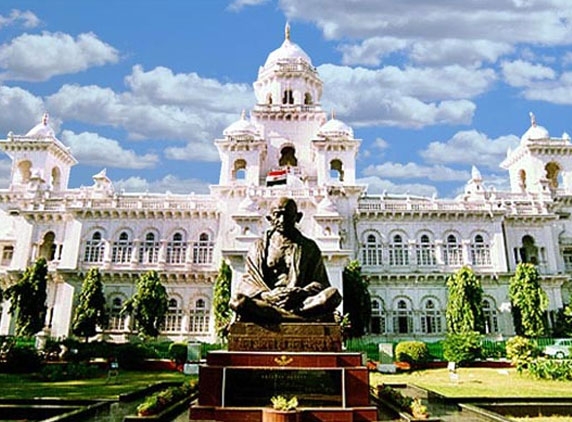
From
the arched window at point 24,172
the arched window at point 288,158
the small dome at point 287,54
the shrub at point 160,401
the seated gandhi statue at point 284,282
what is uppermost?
the small dome at point 287,54

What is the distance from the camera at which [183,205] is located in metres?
48.5

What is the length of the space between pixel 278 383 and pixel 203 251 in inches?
1480

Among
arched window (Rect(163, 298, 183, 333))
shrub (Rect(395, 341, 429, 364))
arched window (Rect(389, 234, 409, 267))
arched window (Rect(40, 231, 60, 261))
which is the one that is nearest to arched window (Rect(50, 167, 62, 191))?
arched window (Rect(40, 231, 60, 261))

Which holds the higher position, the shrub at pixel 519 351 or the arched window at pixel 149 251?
the arched window at pixel 149 251

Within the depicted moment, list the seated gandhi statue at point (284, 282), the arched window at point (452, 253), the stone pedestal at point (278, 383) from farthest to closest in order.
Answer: the arched window at point (452, 253) < the seated gandhi statue at point (284, 282) < the stone pedestal at point (278, 383)

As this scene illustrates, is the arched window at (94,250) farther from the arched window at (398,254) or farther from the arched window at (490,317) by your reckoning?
the arched window at (490,317)

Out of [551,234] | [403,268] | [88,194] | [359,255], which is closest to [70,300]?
[88,194]

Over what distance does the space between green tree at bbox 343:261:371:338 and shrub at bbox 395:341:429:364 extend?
7447 millimetres

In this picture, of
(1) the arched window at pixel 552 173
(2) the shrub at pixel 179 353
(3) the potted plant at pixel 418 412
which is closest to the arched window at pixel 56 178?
(2) the shrub at pixel 179 353

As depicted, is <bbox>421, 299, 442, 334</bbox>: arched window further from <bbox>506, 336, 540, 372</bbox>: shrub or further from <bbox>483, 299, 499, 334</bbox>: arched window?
<bbox>506, 336, 540, 372</bbox>: shrub

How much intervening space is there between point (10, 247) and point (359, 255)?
36.5 metres

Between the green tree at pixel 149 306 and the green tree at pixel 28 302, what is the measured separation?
695cm

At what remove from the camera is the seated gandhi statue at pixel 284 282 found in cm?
1128

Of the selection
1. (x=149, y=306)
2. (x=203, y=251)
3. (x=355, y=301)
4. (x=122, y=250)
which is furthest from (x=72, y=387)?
(x=122, y=250)
